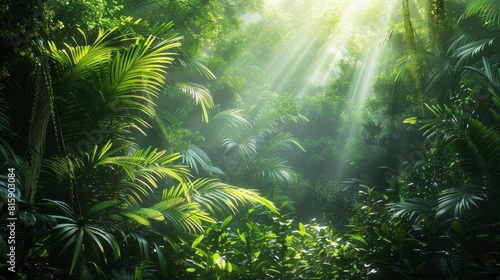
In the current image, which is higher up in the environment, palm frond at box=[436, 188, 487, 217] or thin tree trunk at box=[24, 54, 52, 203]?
thin tree trunk at box=[24, 54, 52, 203]

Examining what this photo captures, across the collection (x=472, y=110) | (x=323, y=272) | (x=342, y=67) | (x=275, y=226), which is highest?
(x=275, y=226)

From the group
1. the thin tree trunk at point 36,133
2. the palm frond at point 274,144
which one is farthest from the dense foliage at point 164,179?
the palm frond at point 274,144

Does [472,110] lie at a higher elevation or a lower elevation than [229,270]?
lower

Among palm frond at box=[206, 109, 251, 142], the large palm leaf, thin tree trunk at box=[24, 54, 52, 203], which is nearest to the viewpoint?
thin tree trunk at box=[24, 54, 52, 203]

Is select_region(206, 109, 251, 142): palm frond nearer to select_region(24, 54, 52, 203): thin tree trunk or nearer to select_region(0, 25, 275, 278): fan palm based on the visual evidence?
select_region(0, 25, 275, 278): fan palm

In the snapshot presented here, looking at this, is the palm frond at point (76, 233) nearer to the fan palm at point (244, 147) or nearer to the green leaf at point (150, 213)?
the green leaf at point (150, 213)

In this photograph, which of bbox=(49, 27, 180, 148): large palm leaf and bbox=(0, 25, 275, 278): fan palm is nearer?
bbox=(0, 25, 275, 278): fan palm

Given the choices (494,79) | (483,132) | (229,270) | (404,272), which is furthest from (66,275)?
(494,79)

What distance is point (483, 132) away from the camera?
163 inches

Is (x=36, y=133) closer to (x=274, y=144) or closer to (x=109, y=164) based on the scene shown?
(x=109, y=164)

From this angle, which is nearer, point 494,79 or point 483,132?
point 483,132

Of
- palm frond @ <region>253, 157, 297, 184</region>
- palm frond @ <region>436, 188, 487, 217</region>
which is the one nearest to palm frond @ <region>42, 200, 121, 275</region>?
palm frond @ <region>436, 188, 487, 217</region>

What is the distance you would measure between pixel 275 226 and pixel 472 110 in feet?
12.3

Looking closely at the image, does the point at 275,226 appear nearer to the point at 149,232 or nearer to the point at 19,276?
the point at 149,232
